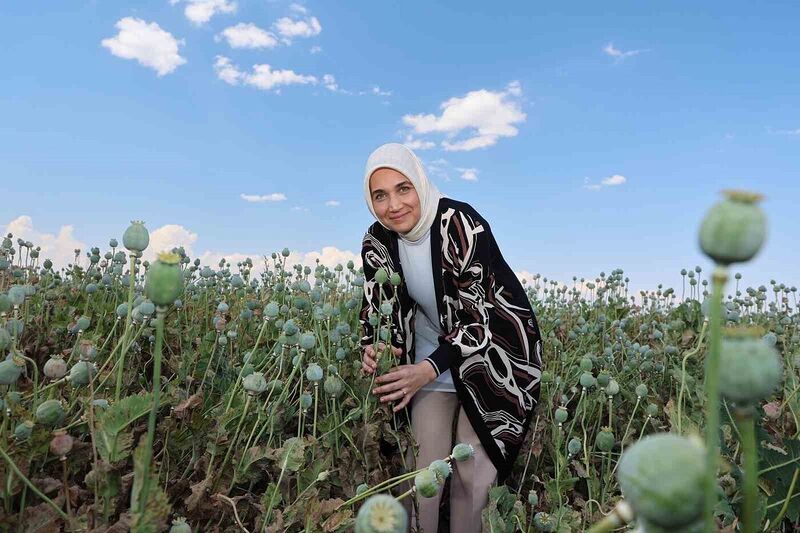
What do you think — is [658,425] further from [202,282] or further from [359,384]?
[202,282]

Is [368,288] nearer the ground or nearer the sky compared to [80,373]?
nearer the sky

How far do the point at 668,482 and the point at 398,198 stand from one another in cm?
224

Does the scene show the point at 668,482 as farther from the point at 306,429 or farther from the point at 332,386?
the point at 306,429

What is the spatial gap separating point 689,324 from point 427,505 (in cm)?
217

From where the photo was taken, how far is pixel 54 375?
1.45 meters

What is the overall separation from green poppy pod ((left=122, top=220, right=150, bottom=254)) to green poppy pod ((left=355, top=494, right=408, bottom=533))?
837 mm

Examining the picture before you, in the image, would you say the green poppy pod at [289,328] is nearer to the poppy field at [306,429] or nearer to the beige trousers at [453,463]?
the poppy field at [306,429]

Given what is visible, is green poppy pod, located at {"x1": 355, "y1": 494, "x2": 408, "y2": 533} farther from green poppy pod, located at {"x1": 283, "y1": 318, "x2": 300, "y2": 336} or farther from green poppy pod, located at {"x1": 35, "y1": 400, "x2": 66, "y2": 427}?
green poppy pod, located at {"x1": 283, "y1": 318, "x2": 300, "y2": 336}

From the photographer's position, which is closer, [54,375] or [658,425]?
[54,375]

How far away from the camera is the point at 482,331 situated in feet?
8.32

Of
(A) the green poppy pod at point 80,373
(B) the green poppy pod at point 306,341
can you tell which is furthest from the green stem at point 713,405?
(B) the green poppy pod at point 306,341

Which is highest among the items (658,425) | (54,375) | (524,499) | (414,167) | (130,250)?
(414,167)

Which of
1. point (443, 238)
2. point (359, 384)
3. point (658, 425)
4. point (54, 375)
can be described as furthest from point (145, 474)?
point (658, 425)

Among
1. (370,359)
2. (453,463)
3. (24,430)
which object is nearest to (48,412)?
(24,430)
